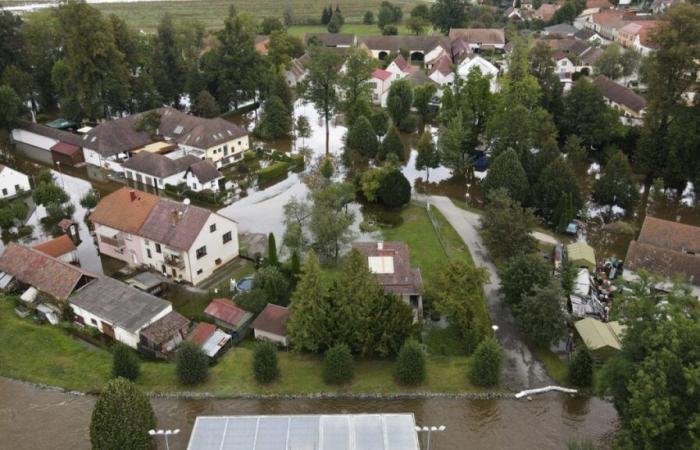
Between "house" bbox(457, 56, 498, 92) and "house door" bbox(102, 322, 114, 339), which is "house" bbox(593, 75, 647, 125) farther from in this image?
"house door" bbox(102, 322, 114, 339)

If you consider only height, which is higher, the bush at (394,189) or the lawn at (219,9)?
the lawn at (219,9)

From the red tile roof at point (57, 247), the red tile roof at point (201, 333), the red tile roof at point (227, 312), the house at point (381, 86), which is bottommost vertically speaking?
the red tile roof at point (201, 333)

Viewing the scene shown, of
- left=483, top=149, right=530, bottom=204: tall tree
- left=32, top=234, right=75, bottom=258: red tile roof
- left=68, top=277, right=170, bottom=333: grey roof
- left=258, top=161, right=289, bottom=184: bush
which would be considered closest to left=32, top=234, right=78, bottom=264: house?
left=32, top=234, right=75, bottom=258: red tile roof

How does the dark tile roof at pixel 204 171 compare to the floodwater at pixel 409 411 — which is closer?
the floodwater at pixel 409 411

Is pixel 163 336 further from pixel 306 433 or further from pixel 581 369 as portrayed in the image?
pixel 581 369

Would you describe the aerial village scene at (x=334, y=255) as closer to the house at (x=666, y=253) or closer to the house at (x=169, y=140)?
the house at (x=666, y=253)

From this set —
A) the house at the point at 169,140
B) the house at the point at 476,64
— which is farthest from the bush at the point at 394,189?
the house at the point at 476,64

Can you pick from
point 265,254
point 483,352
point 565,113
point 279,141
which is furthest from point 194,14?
point 483,352
